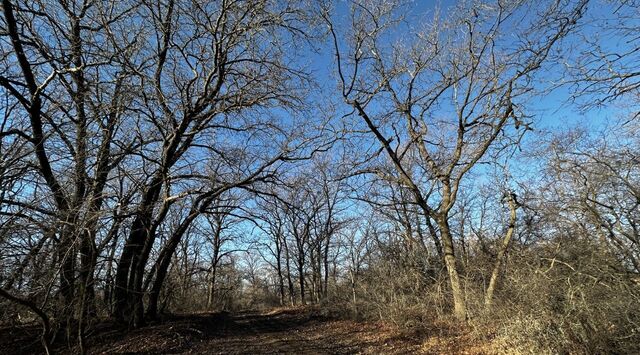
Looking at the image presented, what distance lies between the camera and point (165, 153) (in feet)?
38.9

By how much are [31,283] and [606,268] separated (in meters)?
9.36

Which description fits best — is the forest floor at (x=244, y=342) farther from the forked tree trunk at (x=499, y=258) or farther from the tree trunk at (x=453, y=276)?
the forked tree trunk at (x=499, y=258)

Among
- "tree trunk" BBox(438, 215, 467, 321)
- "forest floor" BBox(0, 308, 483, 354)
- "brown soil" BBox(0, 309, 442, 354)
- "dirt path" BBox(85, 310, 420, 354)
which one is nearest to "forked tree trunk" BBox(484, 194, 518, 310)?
"tree trunk" BBox(438, 215, 467, 321)

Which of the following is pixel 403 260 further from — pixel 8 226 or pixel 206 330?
pixel 8 226

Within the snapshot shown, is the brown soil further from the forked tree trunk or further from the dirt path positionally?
the forked tree trunk

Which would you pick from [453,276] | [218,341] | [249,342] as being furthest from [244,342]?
[453,276]

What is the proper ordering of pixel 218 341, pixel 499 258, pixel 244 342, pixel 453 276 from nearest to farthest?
pixel 499 258 < pixel 453 276 < pixel 218 341 < pixel 244 342

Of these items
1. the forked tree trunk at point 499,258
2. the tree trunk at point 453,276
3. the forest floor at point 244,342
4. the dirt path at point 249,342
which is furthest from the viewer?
the tree trunk at point 453,276

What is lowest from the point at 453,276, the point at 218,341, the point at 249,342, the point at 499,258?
the point at 249,342

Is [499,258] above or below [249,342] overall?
above

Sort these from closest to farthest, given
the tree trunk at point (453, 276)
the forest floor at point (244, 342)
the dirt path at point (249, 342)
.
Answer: the forest floor at point (244, 342)
the dirt path at point (249, 342)
the tree trunk at point (453, 276)

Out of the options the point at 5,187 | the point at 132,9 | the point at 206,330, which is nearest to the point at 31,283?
the point at 5,187

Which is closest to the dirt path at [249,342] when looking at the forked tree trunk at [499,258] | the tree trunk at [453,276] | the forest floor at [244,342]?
the forest floor at [244,342]

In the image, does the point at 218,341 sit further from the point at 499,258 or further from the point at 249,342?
the point at 499,258
